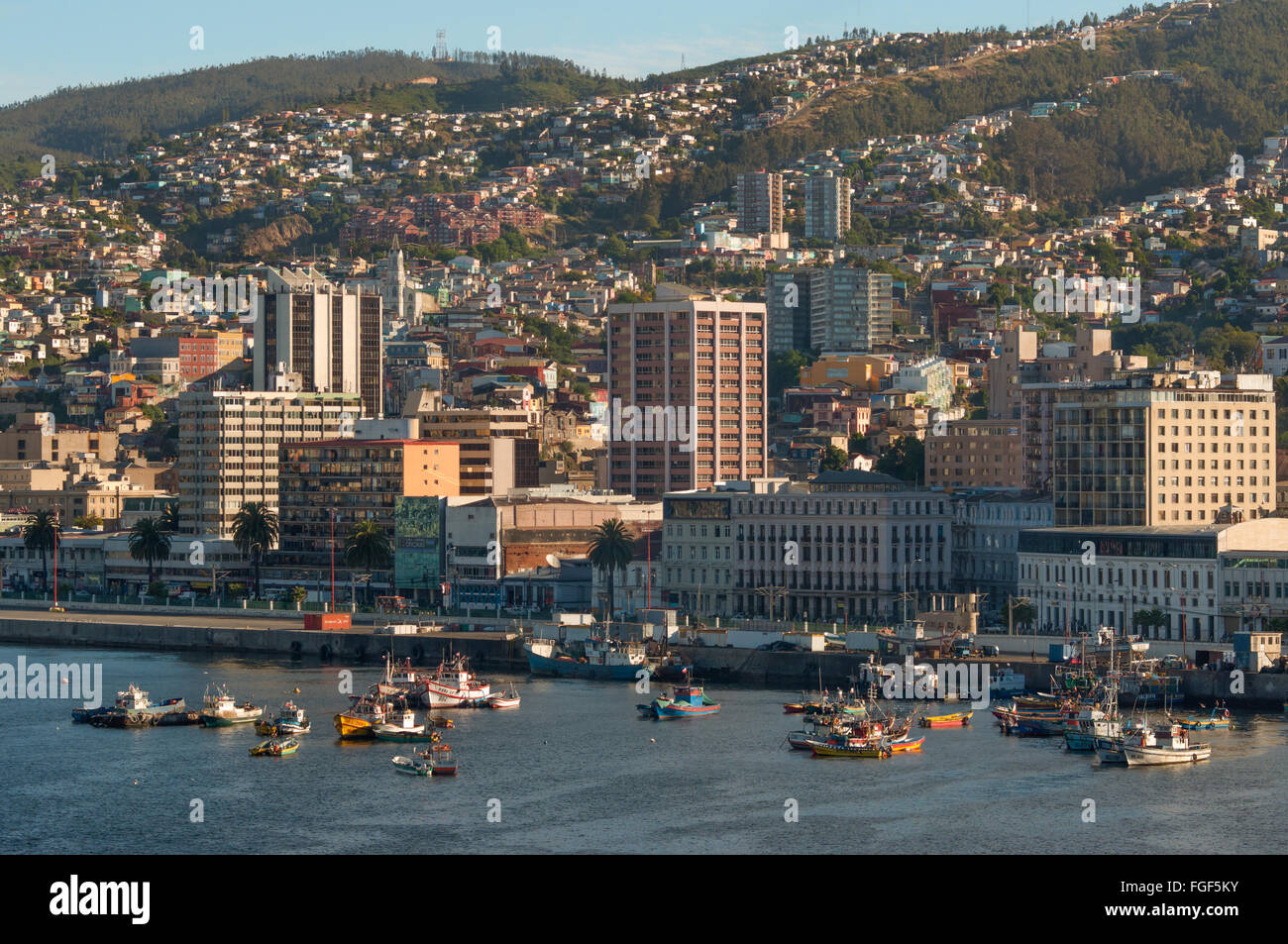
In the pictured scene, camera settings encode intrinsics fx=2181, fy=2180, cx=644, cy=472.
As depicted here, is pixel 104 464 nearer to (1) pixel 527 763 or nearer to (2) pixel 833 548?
(2) pixel 833 548

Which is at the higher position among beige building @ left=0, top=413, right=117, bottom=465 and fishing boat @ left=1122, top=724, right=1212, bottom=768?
beige building @ left=0, top=413, right=117, bottom=465

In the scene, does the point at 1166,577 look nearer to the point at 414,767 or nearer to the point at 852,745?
the point at 852,745

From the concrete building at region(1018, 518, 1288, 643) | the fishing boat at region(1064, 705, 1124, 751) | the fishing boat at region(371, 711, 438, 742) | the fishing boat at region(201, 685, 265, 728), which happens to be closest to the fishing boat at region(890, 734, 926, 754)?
the fishing boat at region(1064, 705, 1124, 751)

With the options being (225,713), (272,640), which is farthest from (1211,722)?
(272,640)

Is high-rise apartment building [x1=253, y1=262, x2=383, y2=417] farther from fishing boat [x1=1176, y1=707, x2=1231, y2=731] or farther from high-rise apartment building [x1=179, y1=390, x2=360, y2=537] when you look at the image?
fishing boat [x1=1176, y1=707, x2=1231, y2=731]

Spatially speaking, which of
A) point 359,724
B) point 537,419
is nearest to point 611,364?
point 537,419

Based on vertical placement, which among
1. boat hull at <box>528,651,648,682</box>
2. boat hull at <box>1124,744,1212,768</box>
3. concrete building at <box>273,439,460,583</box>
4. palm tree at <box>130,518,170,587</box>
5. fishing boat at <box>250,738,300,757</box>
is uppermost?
concrete building at <box>273,439,460,583</box>

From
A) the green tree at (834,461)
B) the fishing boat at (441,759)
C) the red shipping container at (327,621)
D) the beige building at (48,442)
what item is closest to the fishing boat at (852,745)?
the fishing boat at (441,759)
